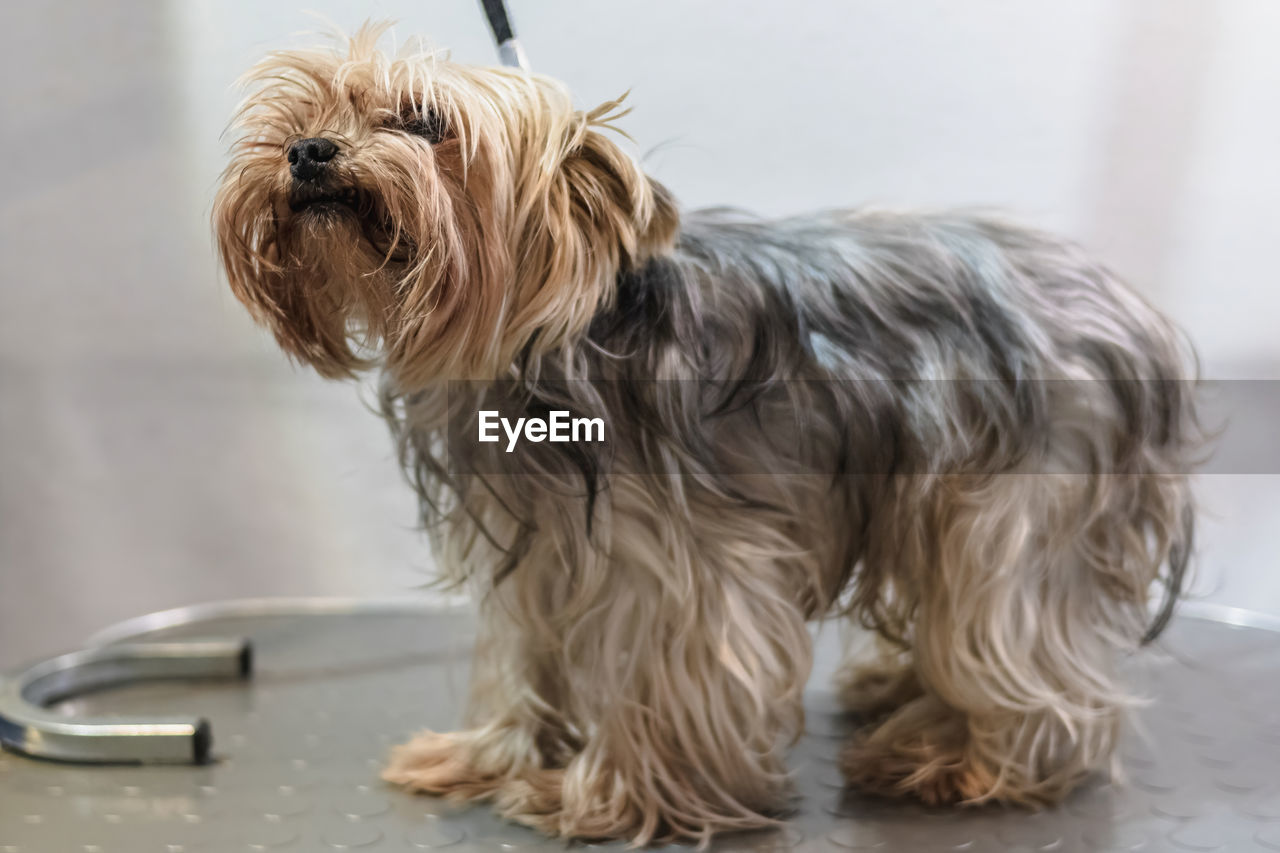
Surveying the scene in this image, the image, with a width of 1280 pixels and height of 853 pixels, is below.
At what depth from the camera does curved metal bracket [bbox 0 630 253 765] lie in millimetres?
1186

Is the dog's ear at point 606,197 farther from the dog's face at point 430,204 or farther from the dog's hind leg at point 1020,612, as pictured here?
the dog's hind leg at point 1020,612

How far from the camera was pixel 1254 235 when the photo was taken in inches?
51.8

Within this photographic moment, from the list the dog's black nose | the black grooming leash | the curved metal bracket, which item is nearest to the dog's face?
the dog's black nose

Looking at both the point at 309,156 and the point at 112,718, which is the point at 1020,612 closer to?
the point at 309,156

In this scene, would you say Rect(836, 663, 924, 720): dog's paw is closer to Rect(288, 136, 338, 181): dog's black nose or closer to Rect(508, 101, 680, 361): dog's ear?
Rect(508, 101, 680, 361): dog's ear

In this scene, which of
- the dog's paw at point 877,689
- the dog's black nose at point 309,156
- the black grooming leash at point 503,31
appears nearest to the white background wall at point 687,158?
the black grooming leash at point 503,31

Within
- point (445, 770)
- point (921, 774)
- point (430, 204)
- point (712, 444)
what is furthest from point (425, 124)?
point (921, 774)

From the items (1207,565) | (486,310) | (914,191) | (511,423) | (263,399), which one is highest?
(914,191)

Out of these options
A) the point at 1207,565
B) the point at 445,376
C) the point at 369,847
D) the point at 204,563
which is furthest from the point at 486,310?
the point at 204,563

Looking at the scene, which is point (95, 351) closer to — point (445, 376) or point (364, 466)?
point (364, 466)

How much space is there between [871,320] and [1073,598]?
343 millimetres

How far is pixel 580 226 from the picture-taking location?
925 mm

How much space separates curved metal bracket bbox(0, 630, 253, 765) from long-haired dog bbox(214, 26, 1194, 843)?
244 millimetres

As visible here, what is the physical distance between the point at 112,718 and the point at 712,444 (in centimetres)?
79
